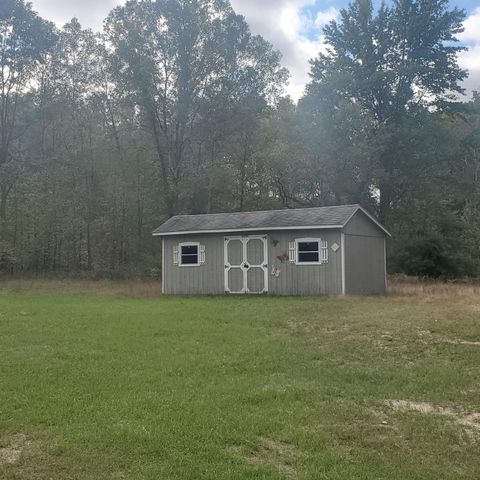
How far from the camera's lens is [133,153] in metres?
30.1

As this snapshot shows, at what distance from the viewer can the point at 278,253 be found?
18016mm

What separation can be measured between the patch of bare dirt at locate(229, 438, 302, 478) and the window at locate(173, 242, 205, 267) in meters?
15.0

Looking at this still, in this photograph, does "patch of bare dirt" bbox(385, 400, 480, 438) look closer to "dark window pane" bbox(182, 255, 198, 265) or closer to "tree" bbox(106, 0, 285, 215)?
"dark window pane" bbox(182, 255, 198, 265)

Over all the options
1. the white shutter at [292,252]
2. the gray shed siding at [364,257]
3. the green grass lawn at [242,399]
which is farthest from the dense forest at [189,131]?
the green grass lawn at [242,399]

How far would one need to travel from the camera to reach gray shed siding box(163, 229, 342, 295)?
17.2 m

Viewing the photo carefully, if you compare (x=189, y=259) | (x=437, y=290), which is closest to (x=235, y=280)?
(x=189, y=259)

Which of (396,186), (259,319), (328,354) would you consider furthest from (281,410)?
(396,186)

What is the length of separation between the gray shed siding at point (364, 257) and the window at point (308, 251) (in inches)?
29.5

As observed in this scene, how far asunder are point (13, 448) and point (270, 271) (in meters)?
14.1

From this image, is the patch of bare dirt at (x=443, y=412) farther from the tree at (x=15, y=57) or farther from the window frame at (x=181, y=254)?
the tree at (x=15, y=57)

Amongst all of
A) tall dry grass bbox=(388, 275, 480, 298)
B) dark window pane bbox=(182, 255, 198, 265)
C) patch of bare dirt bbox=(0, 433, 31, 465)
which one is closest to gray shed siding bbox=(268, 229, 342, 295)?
tall dry grass bbox=(388, 275, 480, 298)

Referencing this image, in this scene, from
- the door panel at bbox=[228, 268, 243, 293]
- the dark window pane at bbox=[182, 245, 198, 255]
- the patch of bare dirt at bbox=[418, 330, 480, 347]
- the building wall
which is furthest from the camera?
the dark window pane at bbox=[182, 245, 198, 255]

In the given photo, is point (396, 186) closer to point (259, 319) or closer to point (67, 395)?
point (259, 319)

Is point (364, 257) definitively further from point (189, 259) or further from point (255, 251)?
point (189, 259)
